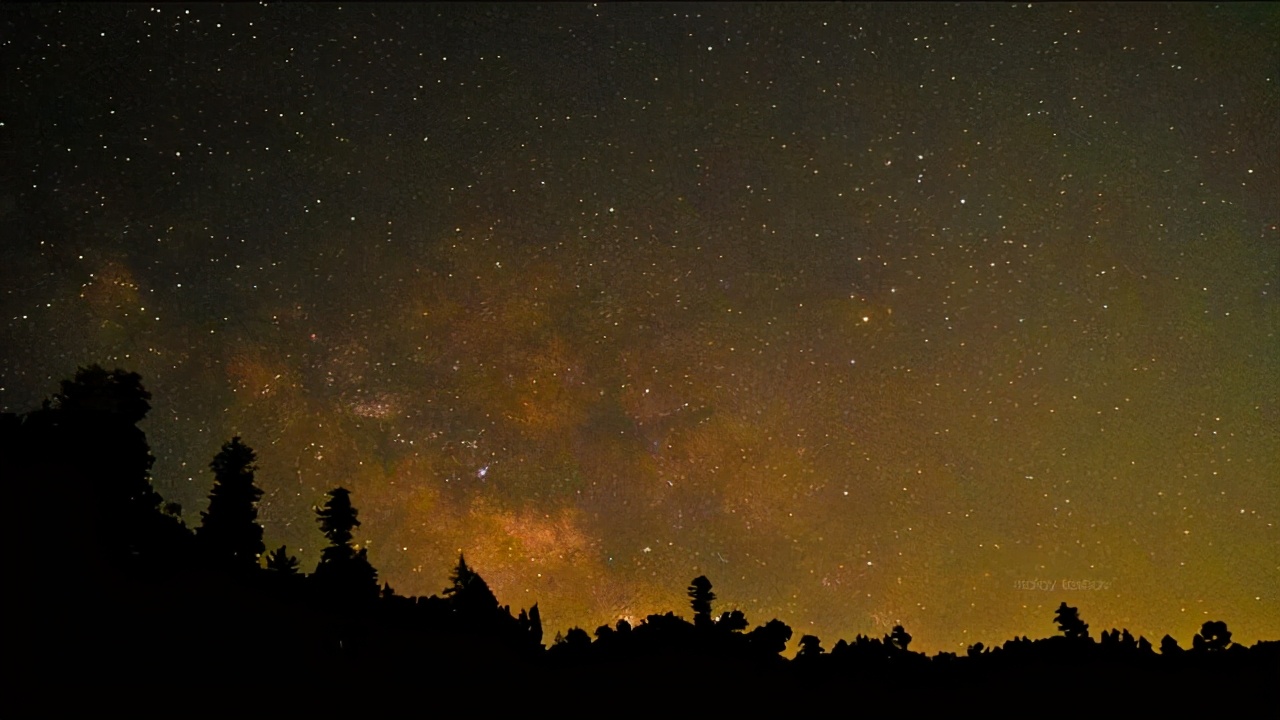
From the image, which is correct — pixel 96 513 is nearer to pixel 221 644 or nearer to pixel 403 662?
pixel 221 644

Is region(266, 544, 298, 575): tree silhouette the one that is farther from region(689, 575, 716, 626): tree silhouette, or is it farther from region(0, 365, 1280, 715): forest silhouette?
region(689, 575, 716, 626): tree silhouette

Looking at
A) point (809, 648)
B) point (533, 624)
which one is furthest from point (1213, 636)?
point (533, 624)

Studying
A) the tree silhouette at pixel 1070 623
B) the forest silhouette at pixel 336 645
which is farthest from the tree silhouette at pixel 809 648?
the tree silhouette at pixel 1070 623

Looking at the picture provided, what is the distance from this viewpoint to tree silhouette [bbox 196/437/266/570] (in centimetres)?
1423

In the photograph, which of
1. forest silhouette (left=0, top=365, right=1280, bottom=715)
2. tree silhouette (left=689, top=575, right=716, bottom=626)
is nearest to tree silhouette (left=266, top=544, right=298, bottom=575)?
forest silhouette (left=0, top=365, right=1280, bottom=715)

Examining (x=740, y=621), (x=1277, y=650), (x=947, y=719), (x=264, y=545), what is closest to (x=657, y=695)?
(x=740, y=621)

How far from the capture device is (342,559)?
52.4 feet

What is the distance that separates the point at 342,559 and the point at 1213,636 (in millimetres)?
17657

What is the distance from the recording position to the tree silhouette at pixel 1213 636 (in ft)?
52.9

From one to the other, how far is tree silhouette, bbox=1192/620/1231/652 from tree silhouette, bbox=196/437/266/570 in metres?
18.2

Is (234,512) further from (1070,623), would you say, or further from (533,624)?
(1070,623)

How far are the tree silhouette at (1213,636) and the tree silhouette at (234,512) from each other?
59.6 ft

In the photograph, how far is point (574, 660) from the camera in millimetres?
13945

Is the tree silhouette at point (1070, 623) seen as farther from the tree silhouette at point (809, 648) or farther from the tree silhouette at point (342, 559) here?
the tree silhouette at point (342, 559)
